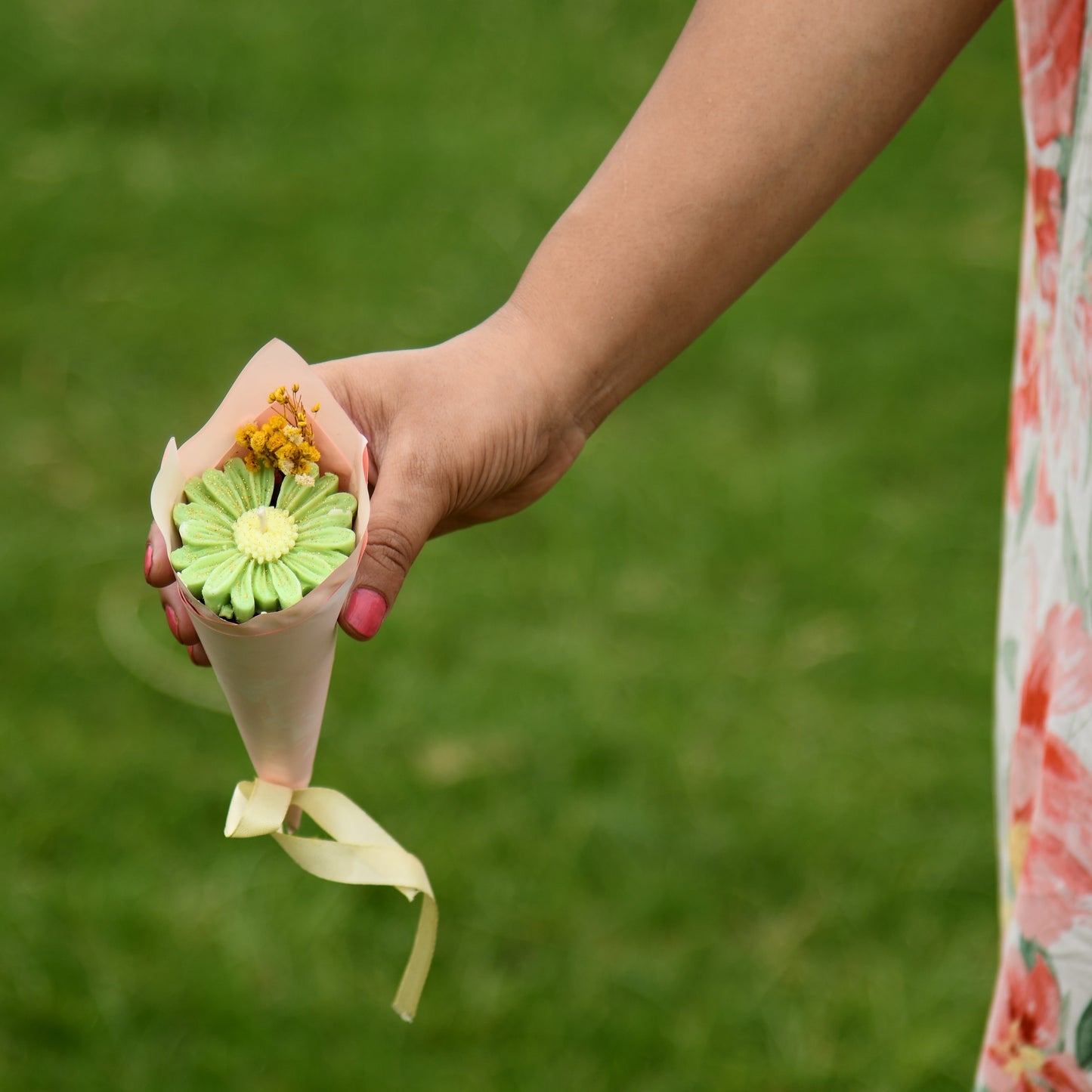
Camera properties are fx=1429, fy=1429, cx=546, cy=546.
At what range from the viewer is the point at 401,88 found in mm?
4121

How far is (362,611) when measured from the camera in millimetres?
1019

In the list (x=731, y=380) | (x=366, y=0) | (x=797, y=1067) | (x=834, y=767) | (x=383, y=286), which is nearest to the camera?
(x=797, y=1067)

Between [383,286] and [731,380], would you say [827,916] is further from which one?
[383,286]

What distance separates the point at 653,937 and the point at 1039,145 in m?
1.41

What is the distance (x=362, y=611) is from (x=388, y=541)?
54 millimetres

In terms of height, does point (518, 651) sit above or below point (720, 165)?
below

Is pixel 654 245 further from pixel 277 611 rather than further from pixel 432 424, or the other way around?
pixel 277 611


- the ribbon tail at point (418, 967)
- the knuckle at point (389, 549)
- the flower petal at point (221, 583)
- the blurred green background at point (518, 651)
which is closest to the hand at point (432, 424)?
the knuckle at point (389, 549)

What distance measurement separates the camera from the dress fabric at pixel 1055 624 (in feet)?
3.19

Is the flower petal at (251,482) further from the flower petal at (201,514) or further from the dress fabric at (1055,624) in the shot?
the dress fabric at (1055,624)

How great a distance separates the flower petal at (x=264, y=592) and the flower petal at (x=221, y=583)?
12 mm

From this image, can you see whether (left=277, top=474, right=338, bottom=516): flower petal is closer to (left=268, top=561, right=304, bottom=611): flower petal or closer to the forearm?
(left=268, top=561, right=304, bottom=611): flower petal

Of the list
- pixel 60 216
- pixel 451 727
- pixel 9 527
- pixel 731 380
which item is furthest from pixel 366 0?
pixel 451 727

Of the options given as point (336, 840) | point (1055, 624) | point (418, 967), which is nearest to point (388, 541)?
point (336, 840)
